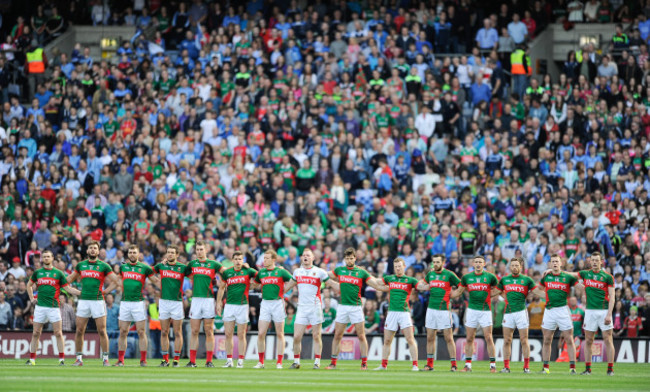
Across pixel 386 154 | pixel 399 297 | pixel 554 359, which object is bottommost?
pixel 554 359

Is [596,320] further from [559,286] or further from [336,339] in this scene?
[336,339]

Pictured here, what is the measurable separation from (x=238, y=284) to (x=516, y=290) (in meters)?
5.86

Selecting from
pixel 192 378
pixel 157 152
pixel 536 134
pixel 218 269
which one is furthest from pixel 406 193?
pixel 192 378

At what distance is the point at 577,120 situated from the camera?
35500 millimetres

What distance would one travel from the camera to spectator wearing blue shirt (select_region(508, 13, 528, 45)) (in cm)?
3878

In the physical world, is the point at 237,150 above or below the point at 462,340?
above

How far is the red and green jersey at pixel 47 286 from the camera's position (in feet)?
83.6

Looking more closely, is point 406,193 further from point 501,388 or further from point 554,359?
point 501,388

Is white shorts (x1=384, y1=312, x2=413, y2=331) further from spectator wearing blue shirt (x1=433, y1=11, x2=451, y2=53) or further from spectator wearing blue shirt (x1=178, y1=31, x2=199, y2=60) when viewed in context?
spectator wearing blue shirt (x1=178, y1=31, x2=199, y2=60)

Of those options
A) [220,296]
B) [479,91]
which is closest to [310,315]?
[220,296]

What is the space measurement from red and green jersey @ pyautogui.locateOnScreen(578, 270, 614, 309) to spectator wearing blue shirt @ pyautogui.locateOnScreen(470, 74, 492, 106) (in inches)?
492

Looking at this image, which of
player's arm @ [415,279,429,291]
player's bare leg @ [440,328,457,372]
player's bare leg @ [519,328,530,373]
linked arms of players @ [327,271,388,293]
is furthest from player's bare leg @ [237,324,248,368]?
player's bare leg @ [519,328,530,373]

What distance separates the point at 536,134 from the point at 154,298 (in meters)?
12.6

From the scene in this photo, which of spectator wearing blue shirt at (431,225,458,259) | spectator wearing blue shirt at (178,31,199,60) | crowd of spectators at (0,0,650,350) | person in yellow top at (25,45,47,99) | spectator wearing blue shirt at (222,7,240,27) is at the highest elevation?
spectator wearing blue shirt at (222,7,240,27)
